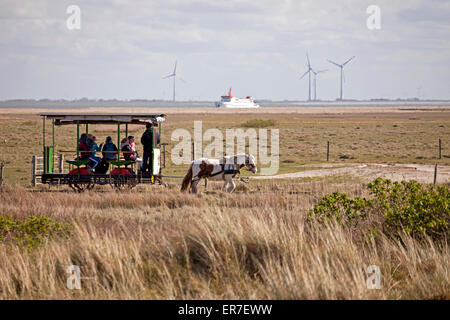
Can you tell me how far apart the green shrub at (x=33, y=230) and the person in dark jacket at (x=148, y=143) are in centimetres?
836

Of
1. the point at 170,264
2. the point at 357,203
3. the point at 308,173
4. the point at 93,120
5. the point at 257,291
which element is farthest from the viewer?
the point at 308,173

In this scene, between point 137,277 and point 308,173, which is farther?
point 308,173

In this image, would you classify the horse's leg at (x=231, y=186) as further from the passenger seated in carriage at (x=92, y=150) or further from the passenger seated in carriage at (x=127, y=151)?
the passenger seated in carriage at (x=92, y=150)

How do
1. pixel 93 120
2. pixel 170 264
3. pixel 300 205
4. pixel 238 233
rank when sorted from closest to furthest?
pixel 170 264
pixel 238 233
pixel 300 205
pixel 93 120

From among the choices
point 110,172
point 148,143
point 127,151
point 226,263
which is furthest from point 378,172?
point 226,263

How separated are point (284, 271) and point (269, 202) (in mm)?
8368

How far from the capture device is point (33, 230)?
34.7ft

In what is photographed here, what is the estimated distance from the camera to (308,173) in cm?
2788

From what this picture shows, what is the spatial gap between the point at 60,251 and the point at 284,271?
3.42 metres

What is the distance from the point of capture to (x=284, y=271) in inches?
300

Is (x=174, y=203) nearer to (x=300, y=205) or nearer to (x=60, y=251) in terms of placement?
(x=300, y=205)
